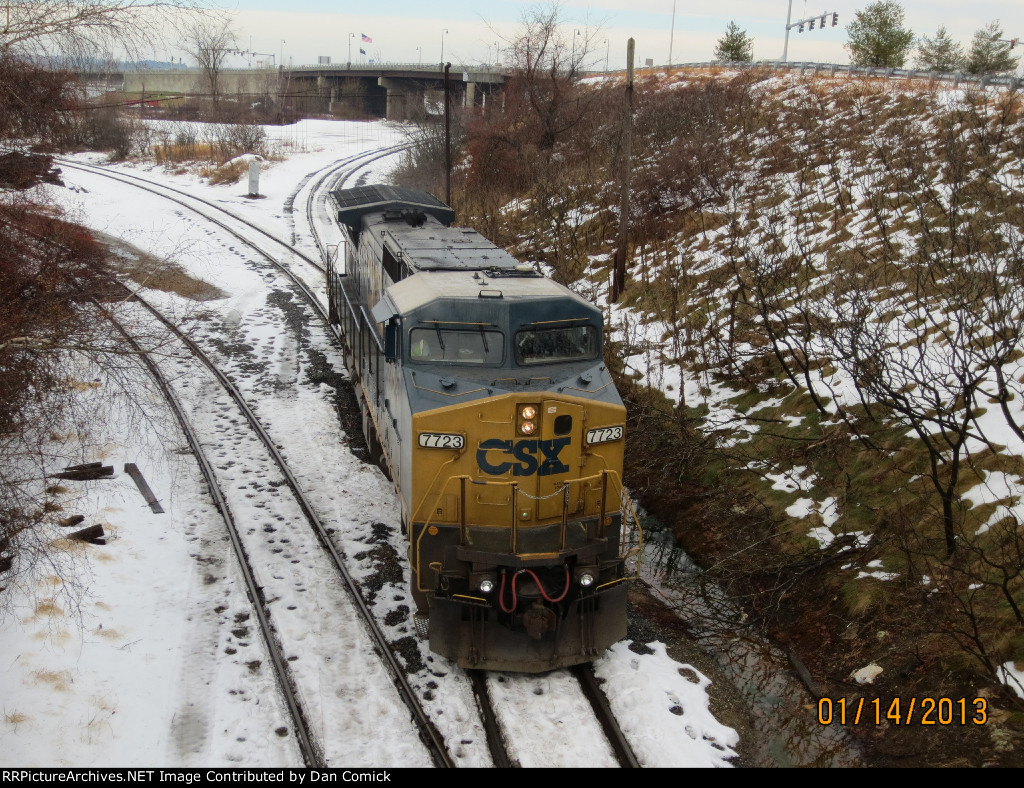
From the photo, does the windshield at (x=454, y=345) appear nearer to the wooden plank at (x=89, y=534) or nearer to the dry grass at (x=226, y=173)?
the wooden plank at (x=89, y=534)

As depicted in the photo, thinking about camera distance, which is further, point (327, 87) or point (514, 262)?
point (327, 87)

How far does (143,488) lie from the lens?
12570 millimetres

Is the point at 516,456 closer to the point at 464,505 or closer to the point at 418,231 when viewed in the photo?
the point at 464,505

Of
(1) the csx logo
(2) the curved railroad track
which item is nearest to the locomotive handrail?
(1) the csx logo

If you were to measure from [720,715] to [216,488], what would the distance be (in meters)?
8.04

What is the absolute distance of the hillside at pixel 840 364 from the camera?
29.0ft

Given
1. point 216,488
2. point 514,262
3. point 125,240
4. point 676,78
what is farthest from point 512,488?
point 676,78

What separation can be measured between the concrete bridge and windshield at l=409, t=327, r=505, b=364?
208ft

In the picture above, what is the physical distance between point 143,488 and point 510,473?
22.3ft

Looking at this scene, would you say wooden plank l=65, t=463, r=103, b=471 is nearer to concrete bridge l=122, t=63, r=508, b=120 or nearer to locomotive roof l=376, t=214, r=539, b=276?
locomotive roof l=376, t=214, r=539, b=276

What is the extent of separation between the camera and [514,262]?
11438 millimetres

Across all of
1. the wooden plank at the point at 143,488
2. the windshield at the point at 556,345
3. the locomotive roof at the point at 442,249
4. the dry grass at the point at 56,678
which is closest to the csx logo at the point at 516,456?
the windshield at the point at 556,345

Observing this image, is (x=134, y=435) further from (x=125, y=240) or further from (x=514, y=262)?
(x=125, y=240)

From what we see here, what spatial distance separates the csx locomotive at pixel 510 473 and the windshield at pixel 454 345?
0.01 metres
